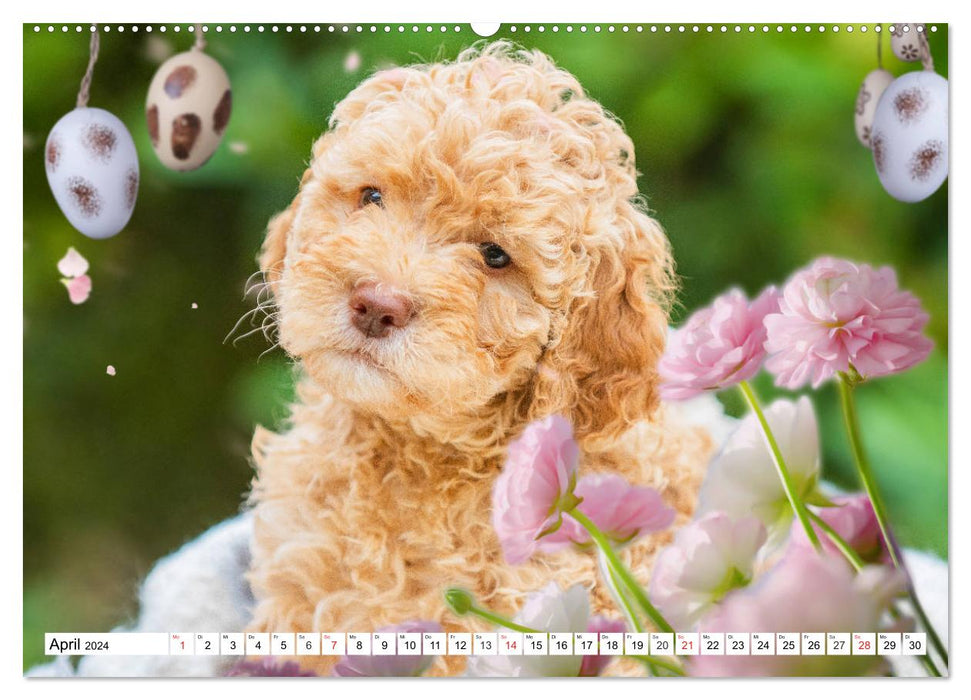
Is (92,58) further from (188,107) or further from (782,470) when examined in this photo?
(782,470)

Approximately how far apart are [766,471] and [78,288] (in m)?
1.47

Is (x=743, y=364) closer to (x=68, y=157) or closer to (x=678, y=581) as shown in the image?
(x=678, y=581)

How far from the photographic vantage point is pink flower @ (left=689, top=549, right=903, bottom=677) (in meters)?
1.06

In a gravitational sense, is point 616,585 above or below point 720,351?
below

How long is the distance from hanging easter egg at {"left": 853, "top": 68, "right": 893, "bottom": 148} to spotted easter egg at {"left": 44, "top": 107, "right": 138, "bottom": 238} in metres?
1.57

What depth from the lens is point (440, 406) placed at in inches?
64.2

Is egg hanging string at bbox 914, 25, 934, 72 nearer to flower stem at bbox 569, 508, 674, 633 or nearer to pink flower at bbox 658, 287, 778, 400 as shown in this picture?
pink flower at bbox 658, 287, 778, 400

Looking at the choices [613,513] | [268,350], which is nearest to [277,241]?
[268,350]

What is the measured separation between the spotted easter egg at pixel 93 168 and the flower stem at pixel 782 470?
1.35 meters

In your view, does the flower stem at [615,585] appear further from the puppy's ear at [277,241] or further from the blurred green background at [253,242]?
the puppy's ear at [277,241]

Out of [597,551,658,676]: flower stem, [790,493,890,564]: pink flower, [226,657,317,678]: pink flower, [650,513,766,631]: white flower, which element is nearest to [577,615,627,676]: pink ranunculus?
[597,551,658,676]: flower stem

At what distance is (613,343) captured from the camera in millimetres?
1690

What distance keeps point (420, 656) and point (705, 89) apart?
1354mm
